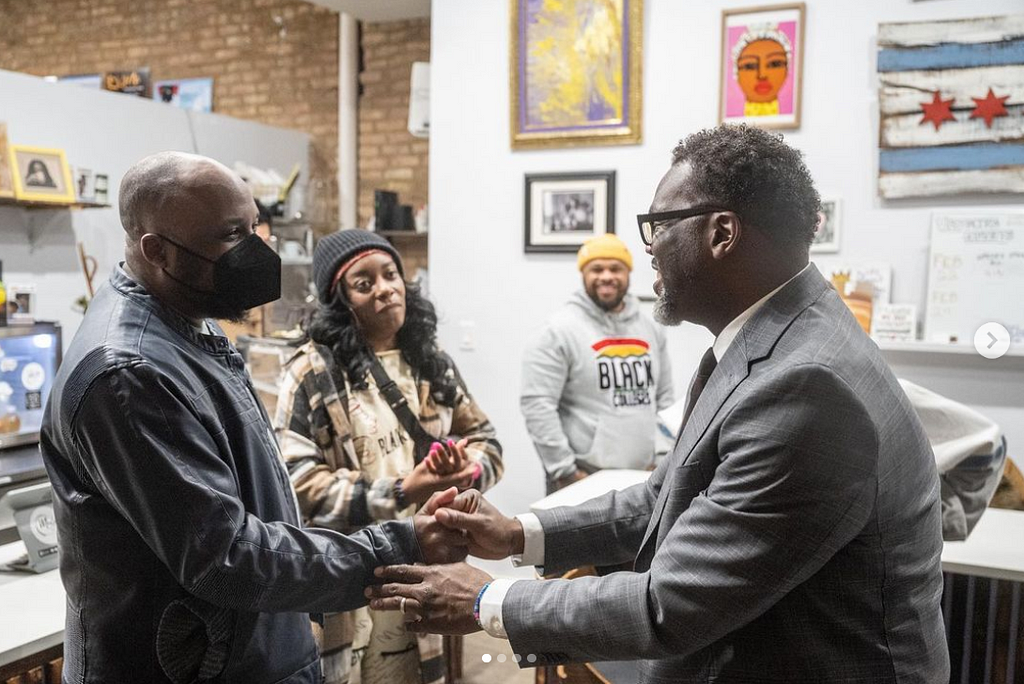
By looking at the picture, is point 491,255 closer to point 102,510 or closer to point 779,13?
point 779,13

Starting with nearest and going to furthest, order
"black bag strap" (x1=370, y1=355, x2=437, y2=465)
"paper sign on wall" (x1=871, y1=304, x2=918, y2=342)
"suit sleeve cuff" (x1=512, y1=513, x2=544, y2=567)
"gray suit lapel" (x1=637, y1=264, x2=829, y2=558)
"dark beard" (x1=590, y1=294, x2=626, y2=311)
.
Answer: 1. "gray suit lapel" (x1=637, y1=264, x2=829, y2=558)
2. "suit sleeve cuff" (x1=512, y1=513, x2=544, y2=567)
3. "black bag strap" (x1=370, y1=355, x2=437, y2=465)
4. "paper sign on wall" (x1=871, y1=304, x2=918, y2=342)
5. "dark beard" (x1=590, y1=294, x2=626, y2=311)

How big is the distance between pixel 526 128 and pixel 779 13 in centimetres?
132

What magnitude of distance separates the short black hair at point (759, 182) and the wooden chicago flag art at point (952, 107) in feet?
8.82

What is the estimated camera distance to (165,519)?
132 centimetres

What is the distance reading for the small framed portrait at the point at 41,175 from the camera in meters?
4.45

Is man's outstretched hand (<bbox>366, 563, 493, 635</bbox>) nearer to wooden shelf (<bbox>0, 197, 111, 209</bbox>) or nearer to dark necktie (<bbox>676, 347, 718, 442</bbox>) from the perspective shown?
dark necktie (<bbox>676, 347, 718, 442</bbox>)

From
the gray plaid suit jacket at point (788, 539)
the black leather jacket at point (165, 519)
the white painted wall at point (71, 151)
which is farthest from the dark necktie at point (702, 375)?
the white painted wall at point (71, 151)

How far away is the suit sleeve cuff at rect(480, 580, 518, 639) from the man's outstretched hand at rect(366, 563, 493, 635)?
0.09m

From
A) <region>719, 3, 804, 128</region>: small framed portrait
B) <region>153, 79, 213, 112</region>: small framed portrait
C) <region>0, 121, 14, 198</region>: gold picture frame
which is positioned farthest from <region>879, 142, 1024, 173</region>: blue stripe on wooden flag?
<region>153, 79, 213, 112</region>: small framed portrait

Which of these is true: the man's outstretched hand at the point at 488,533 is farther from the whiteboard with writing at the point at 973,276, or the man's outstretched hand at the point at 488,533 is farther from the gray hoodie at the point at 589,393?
the whiteboard with writing at the point at 973,276

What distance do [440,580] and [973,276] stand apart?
Result: 116 inches

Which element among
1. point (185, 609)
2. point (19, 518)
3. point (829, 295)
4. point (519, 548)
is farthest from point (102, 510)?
point (829, 295)

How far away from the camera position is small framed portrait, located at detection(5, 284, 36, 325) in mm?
3899

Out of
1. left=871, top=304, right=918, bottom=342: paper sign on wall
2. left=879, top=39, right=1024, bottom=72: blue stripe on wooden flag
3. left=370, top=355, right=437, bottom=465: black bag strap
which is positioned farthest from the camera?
left=871, top=304, right=918, bottom=342: paper sign on wall
